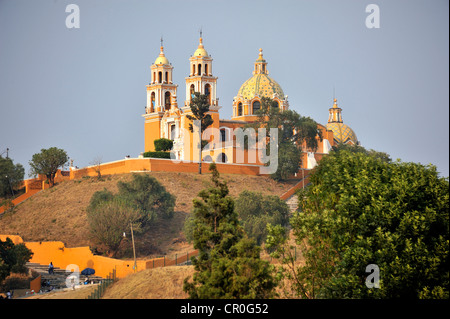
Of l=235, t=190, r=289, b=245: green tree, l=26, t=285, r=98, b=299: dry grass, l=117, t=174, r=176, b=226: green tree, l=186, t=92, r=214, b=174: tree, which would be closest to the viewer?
l=26, t=285, r=98, b=299: dry grass

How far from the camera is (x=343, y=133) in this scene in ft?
211

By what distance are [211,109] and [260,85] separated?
8.49 metres

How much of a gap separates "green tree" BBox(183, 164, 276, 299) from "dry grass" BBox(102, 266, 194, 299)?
17.5 feet

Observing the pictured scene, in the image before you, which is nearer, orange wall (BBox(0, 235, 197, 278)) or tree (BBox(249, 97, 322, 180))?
orange wall (BBox(0, 235, 197, 278))

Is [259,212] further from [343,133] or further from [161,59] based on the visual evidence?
[343,133]

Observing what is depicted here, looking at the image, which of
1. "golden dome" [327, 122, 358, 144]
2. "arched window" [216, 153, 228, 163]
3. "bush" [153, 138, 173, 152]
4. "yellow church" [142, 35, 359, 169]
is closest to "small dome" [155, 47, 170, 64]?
"yellow church" [142, 35, 359, 169]

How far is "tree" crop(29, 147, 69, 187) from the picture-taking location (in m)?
51.4

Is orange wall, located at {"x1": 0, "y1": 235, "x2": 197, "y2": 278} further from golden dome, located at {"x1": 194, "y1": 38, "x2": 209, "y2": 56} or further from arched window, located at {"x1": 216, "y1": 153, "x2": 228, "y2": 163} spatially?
golden dome, located at {"x1": 194, "y1": 38, "x2": 209, "y2": 56}

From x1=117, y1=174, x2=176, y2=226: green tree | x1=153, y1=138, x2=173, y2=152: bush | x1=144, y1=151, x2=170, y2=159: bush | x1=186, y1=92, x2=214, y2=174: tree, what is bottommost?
x1=117, y1=174, x2=176, y2=226: green tree

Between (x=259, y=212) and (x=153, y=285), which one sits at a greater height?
(x=259, y=212)

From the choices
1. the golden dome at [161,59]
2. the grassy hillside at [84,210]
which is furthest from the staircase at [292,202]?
the golden dome at [161,59]

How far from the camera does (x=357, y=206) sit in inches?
856

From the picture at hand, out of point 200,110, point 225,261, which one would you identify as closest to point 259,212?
point 200,110

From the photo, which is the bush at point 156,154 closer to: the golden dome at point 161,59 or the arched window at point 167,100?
the arched window at point 167,100
